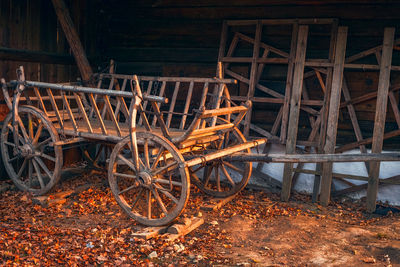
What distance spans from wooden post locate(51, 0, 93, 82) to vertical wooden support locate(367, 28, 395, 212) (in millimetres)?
4082

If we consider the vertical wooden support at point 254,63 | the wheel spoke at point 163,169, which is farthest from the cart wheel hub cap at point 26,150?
the vertical wooden support at point 254,63

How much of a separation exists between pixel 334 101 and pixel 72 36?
384 centimetres

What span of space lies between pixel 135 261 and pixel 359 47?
4.28 metres

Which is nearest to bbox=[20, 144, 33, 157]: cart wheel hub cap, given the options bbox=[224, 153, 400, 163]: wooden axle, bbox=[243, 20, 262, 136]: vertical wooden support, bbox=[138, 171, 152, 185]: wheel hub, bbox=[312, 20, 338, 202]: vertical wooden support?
bbox=[138, 171, 152, 185]: wheel hub

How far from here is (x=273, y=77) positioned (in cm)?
703

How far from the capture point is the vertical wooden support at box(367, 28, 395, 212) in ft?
20.0

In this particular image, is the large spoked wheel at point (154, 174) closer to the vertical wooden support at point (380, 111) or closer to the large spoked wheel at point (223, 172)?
the large spoked wheel at point (223, 172)

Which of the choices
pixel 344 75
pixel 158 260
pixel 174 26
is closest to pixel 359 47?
pixel 344 75

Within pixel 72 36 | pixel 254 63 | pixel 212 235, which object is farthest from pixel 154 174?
pixel 72 36

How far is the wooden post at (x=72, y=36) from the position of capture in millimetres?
6859

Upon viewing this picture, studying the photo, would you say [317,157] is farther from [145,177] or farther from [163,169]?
[145,177]

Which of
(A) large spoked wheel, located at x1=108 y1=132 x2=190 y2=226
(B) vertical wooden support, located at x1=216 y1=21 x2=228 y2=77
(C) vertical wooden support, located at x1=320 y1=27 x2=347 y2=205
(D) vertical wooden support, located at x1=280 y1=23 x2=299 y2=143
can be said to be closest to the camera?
(A) large spoked wheel, located at x1=108 y1=132 x2=190 y2=226

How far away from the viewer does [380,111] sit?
20.2 feet

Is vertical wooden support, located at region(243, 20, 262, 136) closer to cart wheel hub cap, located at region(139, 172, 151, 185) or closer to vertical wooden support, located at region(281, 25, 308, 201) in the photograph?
vertical wooden support, located at region(281, 25, 308, 201)
